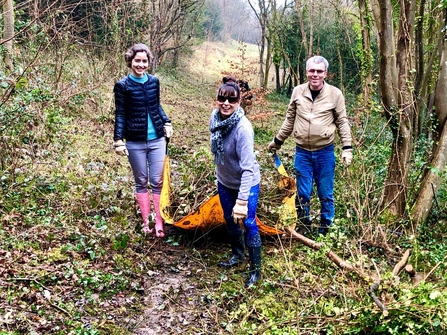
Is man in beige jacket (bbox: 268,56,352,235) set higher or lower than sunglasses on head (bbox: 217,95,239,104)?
lower

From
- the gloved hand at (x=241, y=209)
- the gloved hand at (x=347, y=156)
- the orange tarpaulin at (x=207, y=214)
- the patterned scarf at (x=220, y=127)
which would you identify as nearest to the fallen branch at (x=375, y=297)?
the gloved hand at (x=241, y=209)

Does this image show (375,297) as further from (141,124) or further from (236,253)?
(141,124)

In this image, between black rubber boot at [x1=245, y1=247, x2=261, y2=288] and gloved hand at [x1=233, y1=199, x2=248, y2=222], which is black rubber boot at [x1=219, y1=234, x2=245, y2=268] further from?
gloved hand at [x1=233, y1=199, x2=248, y2=222]

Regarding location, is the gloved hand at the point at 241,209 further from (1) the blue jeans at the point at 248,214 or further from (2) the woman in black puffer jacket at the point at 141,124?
(2) the woman in black puffer jacket at the point at 141,124

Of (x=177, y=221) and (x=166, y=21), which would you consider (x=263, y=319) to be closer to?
(x=177, y=221)

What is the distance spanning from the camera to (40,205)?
177 inches

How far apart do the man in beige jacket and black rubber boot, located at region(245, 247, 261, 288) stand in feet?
2.90

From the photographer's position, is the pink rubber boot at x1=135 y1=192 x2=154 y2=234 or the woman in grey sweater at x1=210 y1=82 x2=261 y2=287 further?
the pink rubber boot at x1=135 y1=192 x2=154 y2=234

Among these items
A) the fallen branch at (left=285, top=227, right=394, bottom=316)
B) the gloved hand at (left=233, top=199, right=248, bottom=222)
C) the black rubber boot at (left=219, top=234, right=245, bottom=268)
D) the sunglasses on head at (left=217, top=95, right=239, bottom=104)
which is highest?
the sunglasses on head at (left=217, top=95, right=239, bottom=104)

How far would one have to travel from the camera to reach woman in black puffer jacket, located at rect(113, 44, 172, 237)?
3926 mm

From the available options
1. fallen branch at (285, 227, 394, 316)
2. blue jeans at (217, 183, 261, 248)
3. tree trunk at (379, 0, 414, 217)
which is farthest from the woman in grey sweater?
tree trunk at (379, 0, 414, 217)

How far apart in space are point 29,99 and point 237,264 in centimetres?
313

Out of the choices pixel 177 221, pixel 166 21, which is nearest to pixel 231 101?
pixel 177 221

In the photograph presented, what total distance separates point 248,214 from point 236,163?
43cm
